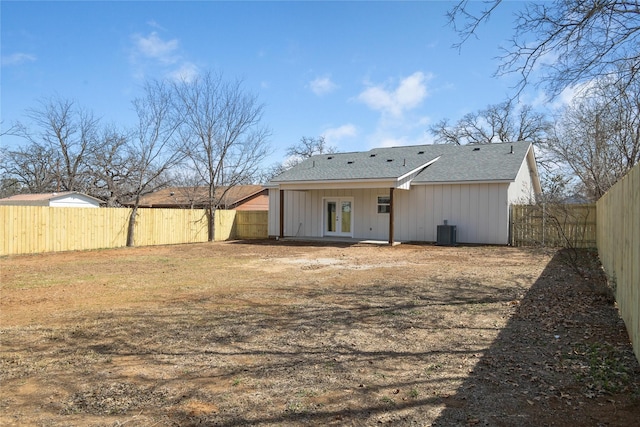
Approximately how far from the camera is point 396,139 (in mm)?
32938

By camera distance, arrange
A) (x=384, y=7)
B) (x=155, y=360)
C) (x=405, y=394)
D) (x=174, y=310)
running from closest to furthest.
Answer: (x=405, y=394) < (x=155, y=360) < (x=174, y=310) < (x=384, y=7)

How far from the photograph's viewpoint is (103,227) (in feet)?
60.2

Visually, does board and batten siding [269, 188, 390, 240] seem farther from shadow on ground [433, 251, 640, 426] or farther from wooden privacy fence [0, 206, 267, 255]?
shadow on ground [433, 251, 640, 426]

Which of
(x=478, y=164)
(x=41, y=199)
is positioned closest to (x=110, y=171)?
(x=41, y=199)

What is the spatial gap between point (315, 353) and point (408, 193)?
16.6m

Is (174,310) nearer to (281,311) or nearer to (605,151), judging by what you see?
(281,311)

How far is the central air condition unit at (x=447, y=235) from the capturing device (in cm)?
1845

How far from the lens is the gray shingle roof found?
62.3 ft

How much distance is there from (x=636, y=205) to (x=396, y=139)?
29600 mm

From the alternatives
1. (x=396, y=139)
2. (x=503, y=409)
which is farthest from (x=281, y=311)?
(x=396, y=139)

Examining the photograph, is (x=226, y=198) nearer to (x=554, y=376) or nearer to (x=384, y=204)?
(x=384, y=204)

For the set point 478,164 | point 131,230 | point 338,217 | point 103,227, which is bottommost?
point 131,230

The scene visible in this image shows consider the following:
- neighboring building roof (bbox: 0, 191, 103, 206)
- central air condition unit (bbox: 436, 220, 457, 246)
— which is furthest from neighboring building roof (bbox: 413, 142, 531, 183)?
neighboring building roof (bbox: 0, 191, 103, 206)

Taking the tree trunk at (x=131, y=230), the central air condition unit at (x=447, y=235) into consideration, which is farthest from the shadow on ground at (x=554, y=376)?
the tree trunk at (x=131, y=230)
